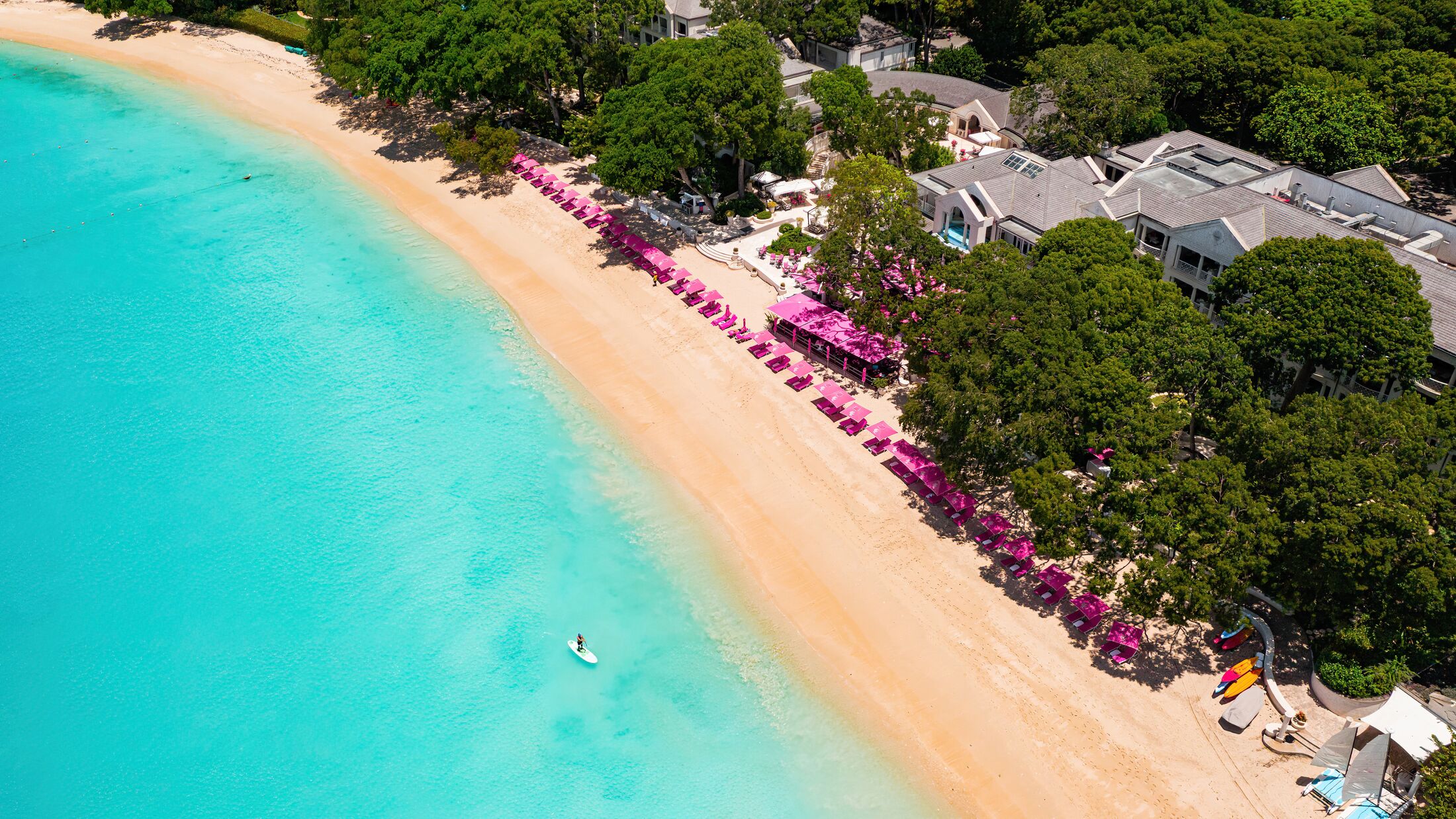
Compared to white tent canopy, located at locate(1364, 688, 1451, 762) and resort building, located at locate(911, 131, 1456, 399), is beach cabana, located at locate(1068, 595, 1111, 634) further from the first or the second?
resort building, located at locate(911, 131, 1456, 399)

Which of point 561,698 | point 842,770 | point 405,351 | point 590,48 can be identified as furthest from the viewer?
point 590,48

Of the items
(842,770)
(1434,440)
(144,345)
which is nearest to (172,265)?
(144,345)

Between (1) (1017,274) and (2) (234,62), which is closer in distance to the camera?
(1) (1017,274)

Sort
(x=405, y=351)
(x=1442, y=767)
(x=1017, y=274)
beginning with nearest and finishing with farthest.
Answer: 1. (x=1442, y=767)
2. (x=1017, y=274)
3. (x=405, y=351)

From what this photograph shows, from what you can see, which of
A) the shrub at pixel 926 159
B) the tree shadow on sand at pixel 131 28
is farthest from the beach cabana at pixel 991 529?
the tree shadow on sand at pixel 131 28

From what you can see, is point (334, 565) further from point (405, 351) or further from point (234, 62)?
point (234, 62)

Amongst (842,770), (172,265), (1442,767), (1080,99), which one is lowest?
(842,770)

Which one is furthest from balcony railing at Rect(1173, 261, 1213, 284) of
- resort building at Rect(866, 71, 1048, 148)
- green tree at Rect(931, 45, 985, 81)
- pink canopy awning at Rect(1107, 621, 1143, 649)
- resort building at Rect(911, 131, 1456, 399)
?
green tree at Rect(931, 45, 985, 81)
